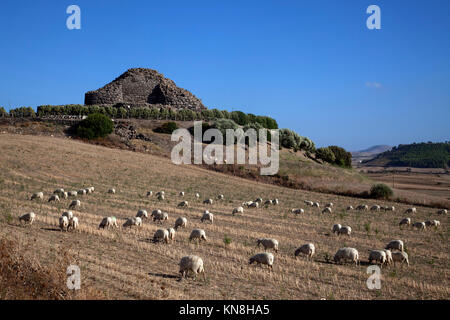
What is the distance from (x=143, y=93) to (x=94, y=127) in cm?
3362

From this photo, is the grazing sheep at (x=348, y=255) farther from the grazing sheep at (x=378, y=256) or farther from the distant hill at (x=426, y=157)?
the distant hill at (x=426, y=157)

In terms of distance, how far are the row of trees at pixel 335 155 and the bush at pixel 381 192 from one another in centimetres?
3339

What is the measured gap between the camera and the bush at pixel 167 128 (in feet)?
229

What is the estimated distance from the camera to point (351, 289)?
11.6 metres

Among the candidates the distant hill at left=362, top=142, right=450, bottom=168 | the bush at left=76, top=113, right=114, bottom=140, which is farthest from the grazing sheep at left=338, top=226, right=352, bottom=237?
the distant hill at left=362, top=142, right=450, bottom=168

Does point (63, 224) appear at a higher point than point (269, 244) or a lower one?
higher

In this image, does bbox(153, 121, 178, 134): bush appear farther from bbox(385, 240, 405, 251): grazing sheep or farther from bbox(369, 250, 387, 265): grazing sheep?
bbox(369, 250, 387, 265): grazing sheep

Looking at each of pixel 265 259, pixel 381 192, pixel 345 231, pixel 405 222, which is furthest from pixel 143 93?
pixel 265 259

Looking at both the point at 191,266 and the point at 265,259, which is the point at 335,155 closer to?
the point at 265,259

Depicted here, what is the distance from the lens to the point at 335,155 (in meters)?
82.1

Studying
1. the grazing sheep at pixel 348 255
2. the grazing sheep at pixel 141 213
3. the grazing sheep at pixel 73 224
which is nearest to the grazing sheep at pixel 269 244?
the grazing sheep at pixel 348 255

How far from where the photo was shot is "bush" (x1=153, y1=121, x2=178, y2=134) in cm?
6981

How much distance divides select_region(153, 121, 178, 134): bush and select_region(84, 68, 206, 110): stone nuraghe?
1985cm
